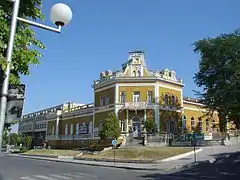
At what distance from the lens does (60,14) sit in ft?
21.3

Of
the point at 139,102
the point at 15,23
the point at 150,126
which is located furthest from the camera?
the point at 139,102

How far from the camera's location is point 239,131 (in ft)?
151

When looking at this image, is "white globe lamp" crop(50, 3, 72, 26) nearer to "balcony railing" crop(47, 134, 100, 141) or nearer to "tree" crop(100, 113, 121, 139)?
"tree" crop(100, 113, 121, 139)

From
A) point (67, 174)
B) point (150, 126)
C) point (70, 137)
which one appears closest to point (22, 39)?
point (67, 174)

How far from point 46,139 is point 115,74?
33429mm

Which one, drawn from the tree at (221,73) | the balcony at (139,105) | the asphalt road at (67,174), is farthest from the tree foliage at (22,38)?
the balcony at (139,105)

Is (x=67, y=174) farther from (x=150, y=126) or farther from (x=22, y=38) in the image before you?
(x=150, y=126)

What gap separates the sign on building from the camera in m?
5.71

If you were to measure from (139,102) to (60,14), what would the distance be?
154ft

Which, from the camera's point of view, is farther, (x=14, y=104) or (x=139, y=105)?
(x=139, y=105)

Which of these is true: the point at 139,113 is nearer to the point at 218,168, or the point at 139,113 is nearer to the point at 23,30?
the point at 218,168

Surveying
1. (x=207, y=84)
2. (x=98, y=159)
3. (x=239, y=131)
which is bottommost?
(x=98, y=159)

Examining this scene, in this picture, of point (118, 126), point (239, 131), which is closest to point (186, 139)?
point (239, 131)

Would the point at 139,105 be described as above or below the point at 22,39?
above
